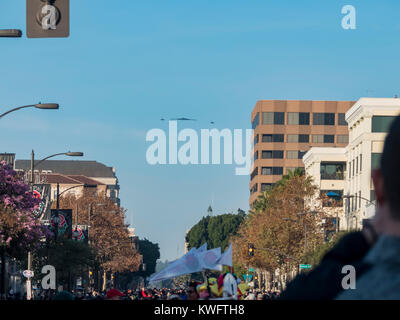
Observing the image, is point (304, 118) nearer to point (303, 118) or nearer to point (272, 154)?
point (303, 118)

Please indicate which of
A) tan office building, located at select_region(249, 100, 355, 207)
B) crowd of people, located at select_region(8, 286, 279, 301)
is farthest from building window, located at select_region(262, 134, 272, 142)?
crowd of people, located at select_region(8, 286, 279, 301)

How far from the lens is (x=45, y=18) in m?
13.2

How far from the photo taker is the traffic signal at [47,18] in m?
13.1

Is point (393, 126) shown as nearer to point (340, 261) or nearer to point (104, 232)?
point (340, 261)

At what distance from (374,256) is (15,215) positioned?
4664 cm

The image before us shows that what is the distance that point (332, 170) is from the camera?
131125 mm

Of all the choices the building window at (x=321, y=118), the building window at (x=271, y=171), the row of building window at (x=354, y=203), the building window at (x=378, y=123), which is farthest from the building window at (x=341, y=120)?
the building window at (x=378, y=123)

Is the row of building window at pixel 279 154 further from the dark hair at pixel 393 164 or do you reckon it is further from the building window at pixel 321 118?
the dark hair at pixel 393 164

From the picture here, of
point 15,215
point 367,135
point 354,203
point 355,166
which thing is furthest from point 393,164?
point 355,166

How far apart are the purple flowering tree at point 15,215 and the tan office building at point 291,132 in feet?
471

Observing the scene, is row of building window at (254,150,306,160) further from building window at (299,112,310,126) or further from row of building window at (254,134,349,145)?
building window at (299,112,310,126)
